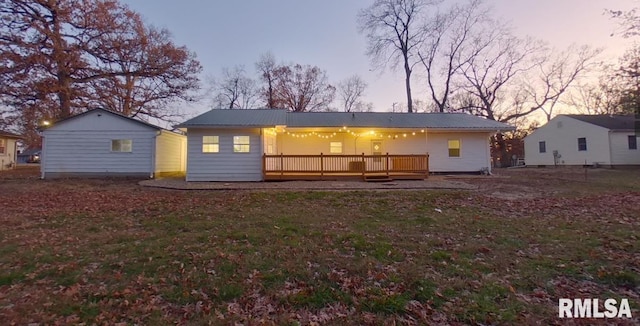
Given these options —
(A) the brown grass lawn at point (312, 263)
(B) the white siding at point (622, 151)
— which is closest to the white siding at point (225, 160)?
(A) the brown grass lawn at point (312, 263)

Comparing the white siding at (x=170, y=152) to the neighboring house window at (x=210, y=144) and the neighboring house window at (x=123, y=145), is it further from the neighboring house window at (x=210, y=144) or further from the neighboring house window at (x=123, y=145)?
the neighboring house window at (x=210, y=144)

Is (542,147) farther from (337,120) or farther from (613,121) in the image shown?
(337,120)

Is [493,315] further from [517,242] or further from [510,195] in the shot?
[510,195]

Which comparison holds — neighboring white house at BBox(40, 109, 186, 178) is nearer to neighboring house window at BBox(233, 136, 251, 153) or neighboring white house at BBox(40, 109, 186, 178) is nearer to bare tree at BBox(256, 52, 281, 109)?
neighboring house window at BBox(233, 136, 251, 153)

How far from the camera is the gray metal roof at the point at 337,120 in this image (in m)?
14.7

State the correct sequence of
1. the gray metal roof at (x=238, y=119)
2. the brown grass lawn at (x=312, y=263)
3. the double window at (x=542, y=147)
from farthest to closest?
the double window at (x=542, y=147)
the gray metal roof at (x=238, y=119)
the brown grass lawn at (x=312, y=263)

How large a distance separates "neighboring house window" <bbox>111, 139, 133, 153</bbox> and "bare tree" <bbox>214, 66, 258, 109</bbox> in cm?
2308

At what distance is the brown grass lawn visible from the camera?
306 cm

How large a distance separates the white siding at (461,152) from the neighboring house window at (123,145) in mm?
16725

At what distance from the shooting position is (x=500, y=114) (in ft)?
120

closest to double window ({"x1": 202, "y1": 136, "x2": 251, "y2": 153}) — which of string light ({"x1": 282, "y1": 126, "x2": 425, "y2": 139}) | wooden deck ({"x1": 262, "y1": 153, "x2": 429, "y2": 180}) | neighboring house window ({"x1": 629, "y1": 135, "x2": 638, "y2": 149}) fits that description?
wooden deck ({"x1": 262, "y1": 153, "x2": 429, "y2": 180})

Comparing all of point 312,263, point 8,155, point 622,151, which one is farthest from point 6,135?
point 622,151

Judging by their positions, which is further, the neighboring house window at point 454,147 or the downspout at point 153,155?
the neighboring house window at point 454,147

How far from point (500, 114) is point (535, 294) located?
39090 millimetres
